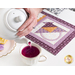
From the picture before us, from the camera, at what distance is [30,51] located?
32.8 inches

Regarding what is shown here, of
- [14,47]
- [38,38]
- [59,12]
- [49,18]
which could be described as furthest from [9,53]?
[59,12]

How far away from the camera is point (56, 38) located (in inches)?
39.0

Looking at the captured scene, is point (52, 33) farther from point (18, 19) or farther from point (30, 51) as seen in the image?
point (18, 19)

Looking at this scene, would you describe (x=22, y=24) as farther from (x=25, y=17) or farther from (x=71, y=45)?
(x=71, y=45)

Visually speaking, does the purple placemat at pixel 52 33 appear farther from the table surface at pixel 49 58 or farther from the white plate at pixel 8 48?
the white plate at pixel 8 48

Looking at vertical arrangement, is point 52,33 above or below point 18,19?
above

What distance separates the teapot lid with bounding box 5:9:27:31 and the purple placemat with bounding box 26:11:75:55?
0.35 m

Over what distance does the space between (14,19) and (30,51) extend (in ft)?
0.90

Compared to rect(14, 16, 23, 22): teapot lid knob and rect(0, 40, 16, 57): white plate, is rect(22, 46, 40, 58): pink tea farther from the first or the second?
rect(14, 16, 23, 22): teapot lid knob

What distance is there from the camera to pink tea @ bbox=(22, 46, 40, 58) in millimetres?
813

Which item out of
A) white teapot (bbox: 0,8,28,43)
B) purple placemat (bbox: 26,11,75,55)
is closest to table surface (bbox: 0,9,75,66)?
purple placemat (bbox: 26,11,75,55)

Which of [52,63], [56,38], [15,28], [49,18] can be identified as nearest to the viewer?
[15,28]

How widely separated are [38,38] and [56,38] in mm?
137

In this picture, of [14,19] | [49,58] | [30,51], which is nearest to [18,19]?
[14,19]
